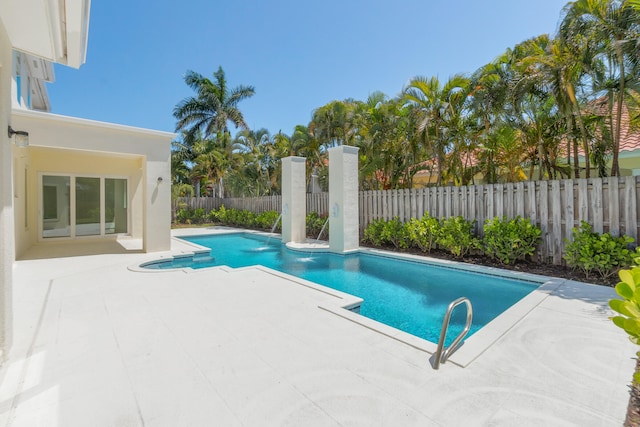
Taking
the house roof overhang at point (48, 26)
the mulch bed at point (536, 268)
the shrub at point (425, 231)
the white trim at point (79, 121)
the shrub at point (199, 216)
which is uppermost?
the white trim at point (79, 121)

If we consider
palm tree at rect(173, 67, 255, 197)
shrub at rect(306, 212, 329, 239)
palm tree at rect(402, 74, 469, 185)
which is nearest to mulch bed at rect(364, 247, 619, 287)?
palm tree at rect(402, 74, 469, 185)

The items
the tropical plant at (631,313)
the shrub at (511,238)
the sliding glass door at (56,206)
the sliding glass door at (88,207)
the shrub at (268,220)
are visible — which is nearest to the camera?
the tropical plant at (631,313)

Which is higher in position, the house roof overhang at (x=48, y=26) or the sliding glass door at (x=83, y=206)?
the house roof overhang at (x=48, y=26)

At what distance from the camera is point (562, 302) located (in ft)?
16.5

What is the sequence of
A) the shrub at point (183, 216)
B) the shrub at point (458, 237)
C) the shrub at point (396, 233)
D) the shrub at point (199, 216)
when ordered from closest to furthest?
1. the shrub at point (458, 237)
2. the shrub at point (396, 233)
3. the shrub at point (183, 216)
4. the shrub at point (199, 216)

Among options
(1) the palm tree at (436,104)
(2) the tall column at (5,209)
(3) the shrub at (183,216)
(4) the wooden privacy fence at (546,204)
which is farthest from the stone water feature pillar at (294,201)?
(3) the shrub at (183,216)

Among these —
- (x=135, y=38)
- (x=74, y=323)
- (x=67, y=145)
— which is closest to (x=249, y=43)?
(x=135, y=38)

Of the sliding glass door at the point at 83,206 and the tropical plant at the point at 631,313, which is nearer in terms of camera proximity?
the tropical plant at the point at 631,313

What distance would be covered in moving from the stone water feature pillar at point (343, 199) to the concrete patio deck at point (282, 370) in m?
6.04

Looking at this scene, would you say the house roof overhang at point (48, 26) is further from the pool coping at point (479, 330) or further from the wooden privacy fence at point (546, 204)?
the wooden privacy fence at point (546, 204)

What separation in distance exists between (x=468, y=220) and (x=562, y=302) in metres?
4.39

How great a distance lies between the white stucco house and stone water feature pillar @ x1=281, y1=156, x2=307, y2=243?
4.91 metres

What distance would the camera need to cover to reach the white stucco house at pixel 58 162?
3262 mm

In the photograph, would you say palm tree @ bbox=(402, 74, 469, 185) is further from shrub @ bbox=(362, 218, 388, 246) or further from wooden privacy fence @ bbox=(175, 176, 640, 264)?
shrub @ bbox=(362, 218, 388, 246)
